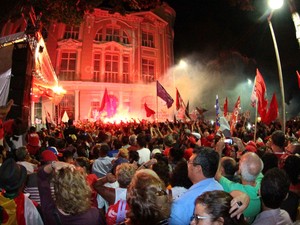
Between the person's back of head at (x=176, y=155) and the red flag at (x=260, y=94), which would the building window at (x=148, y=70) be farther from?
the person's back of head at (x=176, y=155)

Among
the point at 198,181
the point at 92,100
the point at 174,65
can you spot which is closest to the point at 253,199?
the point at 198,181

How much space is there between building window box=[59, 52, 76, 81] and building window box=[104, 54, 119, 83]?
349 centimetres

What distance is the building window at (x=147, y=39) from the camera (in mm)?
36188

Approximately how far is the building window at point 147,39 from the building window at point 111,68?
403cm

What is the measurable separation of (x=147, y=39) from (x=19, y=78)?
1164 inches

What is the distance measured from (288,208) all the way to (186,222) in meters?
1.51

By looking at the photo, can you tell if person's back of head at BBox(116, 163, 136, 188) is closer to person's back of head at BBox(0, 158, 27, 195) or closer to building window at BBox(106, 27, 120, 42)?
person's back of head at BBox(0, 158, 27, 195)

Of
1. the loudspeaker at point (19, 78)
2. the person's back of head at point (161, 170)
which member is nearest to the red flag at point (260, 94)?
the loudspeaker at point (19, 78)

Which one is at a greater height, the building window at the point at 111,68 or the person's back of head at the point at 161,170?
the building window at the point at 111,68

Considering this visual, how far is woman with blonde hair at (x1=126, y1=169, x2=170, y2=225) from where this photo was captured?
8.26 feet

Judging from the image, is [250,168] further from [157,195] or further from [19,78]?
[19,78]

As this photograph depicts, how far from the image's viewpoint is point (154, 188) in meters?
2.64

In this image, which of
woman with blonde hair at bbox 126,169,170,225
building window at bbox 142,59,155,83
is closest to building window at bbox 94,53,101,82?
building window at bbox 142,59,155,83

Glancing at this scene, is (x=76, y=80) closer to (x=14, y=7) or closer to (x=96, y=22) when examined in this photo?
(x=96, y=22)
